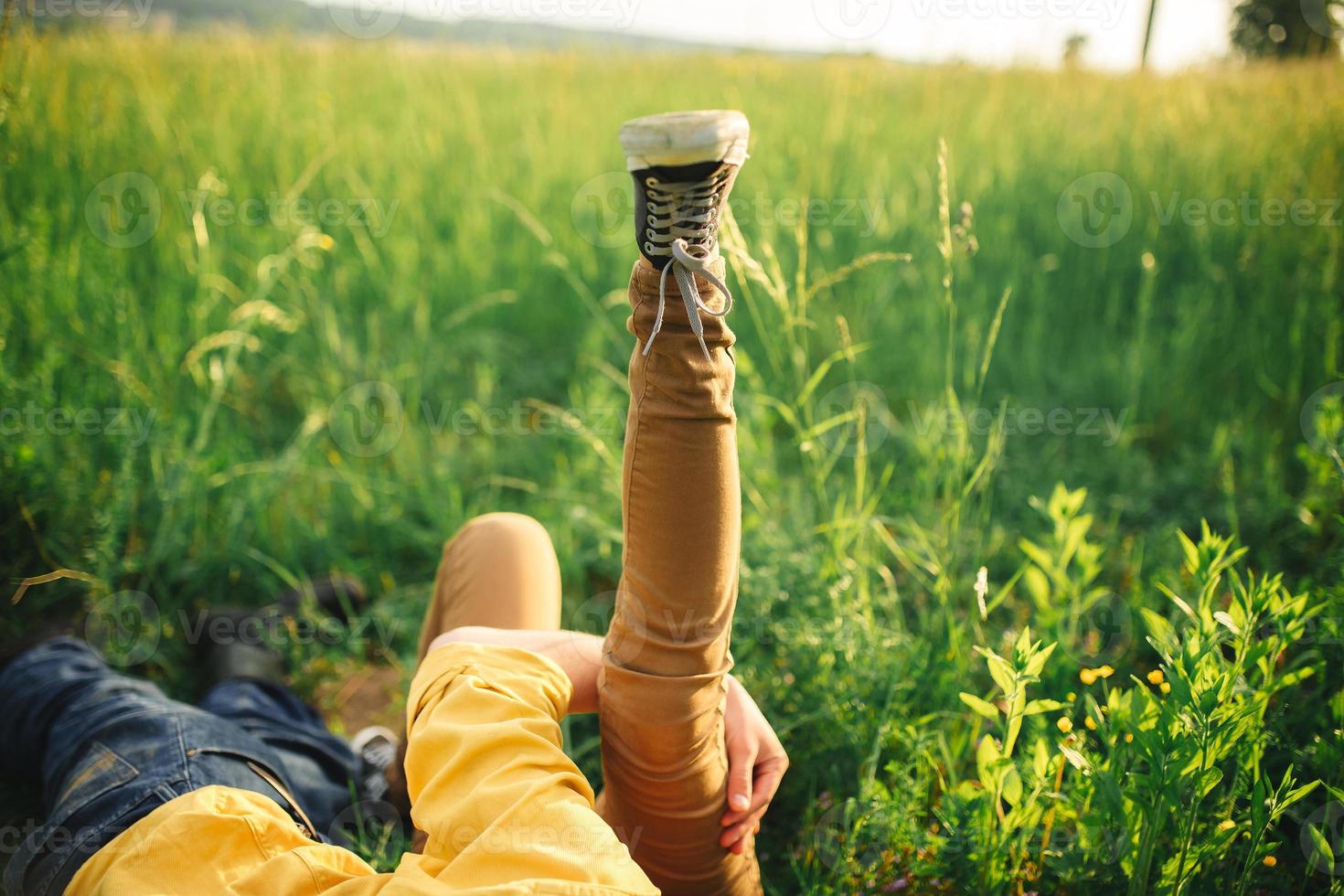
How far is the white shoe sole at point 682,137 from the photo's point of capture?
86 cm

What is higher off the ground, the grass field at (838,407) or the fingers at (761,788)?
the grass field at (838,407)

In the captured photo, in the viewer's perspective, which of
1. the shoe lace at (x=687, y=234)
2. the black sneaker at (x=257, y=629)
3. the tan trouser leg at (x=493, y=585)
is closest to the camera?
the shoe lace at (x=687, y=234)

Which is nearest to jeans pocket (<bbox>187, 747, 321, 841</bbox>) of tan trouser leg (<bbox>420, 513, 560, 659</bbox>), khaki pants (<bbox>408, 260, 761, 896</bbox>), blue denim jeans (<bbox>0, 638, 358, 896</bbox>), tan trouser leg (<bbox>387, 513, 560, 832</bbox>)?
blue denim jeans (<bbox>0, 638, 358, 896</bbox>)

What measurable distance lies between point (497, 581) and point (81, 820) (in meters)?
0.69

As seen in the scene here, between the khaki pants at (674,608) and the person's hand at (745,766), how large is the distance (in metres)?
0.03

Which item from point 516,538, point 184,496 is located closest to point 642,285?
point 516,538

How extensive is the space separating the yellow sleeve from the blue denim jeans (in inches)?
15.5

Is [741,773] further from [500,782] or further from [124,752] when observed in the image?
[124,752]

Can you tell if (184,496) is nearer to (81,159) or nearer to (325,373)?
(325,373)

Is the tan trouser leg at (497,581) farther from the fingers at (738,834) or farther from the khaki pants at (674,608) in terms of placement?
the fingers at (738,834)

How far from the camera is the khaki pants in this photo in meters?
0.98

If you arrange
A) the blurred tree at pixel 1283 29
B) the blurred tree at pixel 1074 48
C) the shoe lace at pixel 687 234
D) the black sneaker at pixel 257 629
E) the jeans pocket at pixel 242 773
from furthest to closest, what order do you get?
the blurred tree at pixel 1074 48 → the blurred tree at pixel 1283 29 → the black sneaker at pixel 257 629 → the jeans pocket at pixel 242 773 → the shoe lace at pixel 687 234

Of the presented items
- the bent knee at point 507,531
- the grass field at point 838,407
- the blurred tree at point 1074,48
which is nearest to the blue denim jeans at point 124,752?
the grass field at point 838,407

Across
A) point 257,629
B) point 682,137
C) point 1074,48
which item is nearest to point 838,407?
point 257,629
